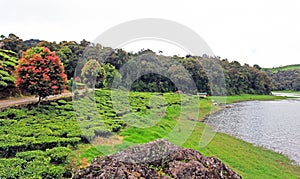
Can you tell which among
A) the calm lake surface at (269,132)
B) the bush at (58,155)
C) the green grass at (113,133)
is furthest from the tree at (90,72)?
the bush at (58,155)

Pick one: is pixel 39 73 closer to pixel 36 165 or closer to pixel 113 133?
A: pixel 113 133

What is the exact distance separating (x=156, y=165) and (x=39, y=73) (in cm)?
1342

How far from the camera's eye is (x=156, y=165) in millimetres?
8305

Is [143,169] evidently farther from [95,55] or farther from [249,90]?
[249,90]

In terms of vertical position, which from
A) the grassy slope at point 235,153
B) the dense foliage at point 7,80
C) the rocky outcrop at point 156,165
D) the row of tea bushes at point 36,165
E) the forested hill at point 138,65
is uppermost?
the forested hill at point 138,65

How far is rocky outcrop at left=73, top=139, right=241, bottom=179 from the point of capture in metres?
7.45

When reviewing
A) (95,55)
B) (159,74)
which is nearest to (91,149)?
(95,55)

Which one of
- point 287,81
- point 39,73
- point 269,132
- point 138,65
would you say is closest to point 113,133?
point 39,73

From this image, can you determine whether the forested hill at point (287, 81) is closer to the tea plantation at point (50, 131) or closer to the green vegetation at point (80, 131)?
the green vegetation at point (80, 131)

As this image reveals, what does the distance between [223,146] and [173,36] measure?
36.6 feet

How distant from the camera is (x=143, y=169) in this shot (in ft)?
25.7

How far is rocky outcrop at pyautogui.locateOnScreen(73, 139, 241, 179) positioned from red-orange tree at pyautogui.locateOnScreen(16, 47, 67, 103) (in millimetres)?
12074

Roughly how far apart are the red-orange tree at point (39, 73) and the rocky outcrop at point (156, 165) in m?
12.1

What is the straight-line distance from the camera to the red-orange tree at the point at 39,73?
18.2 m
